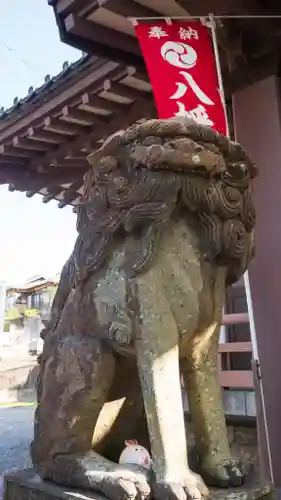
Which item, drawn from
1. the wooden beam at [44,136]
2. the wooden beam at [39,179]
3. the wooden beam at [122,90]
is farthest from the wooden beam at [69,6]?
the wooden beam at [39,179]

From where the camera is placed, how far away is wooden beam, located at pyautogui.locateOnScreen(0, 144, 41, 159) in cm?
486

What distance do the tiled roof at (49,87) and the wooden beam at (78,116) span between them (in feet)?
0.59

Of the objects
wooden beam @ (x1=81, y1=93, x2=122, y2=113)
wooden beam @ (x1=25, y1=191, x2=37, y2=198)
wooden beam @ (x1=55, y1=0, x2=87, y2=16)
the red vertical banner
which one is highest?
wooden beam @ (x1=55, y1=0, x2=87, y2=16)

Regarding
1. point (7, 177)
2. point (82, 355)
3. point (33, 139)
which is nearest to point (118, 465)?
point (82, 355)

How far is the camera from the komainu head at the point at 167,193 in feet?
4.65

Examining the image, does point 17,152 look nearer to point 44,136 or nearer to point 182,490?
point 44,136

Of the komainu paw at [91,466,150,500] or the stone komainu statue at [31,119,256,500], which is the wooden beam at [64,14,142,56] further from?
the komainu paw at [91,466,150,500]

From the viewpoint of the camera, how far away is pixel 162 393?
1.31m

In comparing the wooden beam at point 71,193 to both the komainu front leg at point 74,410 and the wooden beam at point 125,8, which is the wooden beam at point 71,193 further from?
the komainu front leg at point 74,410

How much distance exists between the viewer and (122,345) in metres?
1.41

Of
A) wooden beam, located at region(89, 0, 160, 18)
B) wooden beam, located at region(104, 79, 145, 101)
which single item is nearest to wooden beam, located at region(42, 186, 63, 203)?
wooden beam, located at region(104, 79, 145, 101)

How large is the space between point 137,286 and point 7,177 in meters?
4.27

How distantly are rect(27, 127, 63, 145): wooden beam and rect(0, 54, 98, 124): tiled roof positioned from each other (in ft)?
0.60

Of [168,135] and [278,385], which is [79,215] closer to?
[168,135]
